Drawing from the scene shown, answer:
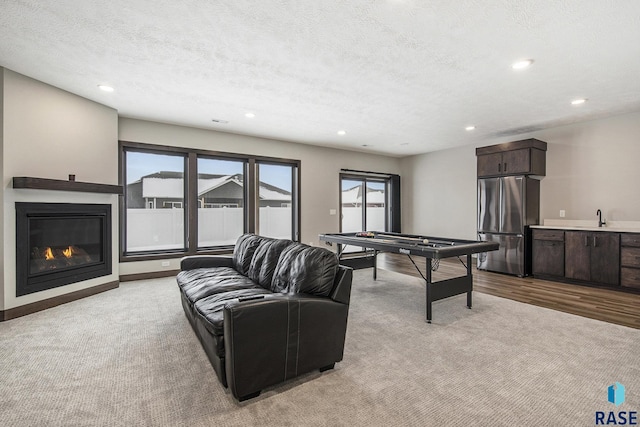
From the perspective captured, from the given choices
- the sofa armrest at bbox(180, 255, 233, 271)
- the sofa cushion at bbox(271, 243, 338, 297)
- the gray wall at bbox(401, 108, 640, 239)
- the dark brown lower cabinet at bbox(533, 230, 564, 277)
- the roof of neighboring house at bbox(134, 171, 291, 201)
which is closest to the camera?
the sofa cushion at bbox(271, 243, 338, 297)

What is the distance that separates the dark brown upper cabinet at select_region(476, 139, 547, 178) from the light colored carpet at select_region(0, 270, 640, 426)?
9.66 feet

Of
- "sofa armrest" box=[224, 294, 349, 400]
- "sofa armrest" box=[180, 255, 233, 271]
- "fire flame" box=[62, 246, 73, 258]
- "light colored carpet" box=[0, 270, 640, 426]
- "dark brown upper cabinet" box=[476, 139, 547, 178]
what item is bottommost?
"light colored carpet" box=[0, 270, 640, 426]

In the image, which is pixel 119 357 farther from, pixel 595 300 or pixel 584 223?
pixel 584 223

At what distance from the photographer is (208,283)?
282cm

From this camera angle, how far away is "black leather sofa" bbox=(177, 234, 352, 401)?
5.99 ft

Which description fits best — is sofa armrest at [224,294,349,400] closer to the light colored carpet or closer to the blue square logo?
the light colored carpet

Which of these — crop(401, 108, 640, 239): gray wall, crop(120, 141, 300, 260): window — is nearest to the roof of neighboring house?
crop(120, 141, 300, 260): window

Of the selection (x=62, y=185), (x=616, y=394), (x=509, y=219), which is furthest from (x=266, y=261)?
(x=509, y=219)

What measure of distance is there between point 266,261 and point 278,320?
1089mm

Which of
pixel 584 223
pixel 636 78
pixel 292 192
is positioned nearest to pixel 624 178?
pixel 584 223

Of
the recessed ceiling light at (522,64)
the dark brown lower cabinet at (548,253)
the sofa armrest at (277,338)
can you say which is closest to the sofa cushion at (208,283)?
the sofa armrest at (277,338)

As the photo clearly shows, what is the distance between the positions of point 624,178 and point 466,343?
4.36m

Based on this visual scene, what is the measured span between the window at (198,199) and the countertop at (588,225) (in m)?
4.84

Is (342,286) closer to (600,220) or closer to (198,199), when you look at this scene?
(198,199)
